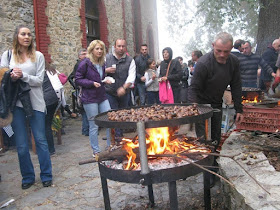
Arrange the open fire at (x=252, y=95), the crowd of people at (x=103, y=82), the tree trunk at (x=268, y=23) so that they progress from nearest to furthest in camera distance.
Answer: the crowd of people at (x=103, y=82)
the open fire at (x=252, y=95)
the tree trunk at (x=268, y=23)

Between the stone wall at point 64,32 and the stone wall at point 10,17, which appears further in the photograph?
the stone wall at point 64,32

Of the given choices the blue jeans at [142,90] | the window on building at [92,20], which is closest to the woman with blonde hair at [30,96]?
the blue jeans at [142,90]

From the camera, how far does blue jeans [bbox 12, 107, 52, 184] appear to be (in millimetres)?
4031

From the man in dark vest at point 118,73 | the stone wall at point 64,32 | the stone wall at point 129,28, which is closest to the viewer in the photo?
the man in dark vest at point 118,73

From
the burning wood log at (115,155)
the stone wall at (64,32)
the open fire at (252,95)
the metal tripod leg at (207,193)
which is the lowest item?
the metal tripod leg at (207,193)

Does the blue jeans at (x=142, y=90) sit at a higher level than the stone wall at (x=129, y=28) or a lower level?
lower

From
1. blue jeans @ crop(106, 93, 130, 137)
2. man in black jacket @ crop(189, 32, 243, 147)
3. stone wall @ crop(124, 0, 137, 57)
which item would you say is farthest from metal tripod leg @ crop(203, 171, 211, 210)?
stone wall @ crop(124, 0, 137, 57)

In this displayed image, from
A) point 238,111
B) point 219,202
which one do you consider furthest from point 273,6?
point 219,202

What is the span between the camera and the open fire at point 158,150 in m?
2.81

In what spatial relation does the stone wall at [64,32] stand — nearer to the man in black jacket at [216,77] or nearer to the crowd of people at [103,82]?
the crowd of people at [103,82]

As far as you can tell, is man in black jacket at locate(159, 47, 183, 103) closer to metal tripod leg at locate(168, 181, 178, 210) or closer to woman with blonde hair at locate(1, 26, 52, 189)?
woman with blonde hair at locate(1, 26, 52, 189)

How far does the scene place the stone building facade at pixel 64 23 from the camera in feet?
26.4

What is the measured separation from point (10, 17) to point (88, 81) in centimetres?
445

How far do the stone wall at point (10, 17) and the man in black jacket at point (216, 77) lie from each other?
238 inches
